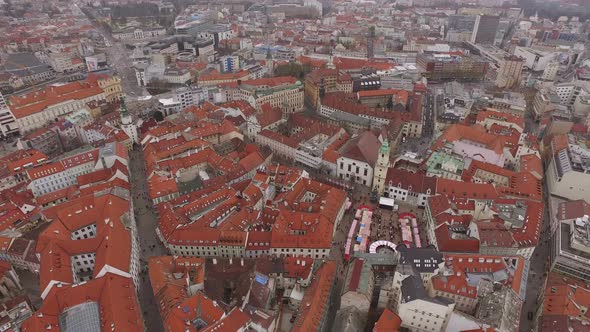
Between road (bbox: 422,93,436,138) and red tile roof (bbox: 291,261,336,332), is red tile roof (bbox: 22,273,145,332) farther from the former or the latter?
road (bbox: 422,93,436,138)

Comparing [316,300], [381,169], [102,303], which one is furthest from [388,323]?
[102,303]

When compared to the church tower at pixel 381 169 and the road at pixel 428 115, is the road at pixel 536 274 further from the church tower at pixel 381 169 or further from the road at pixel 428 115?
the road at pixel 428 115

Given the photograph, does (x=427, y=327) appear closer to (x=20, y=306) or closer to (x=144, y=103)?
(x=20, y=306)

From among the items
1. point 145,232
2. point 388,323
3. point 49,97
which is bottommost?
point 145,232

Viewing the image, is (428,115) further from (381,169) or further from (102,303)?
(102,303)

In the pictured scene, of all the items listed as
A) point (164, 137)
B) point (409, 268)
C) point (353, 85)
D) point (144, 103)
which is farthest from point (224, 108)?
point (409, 268)
